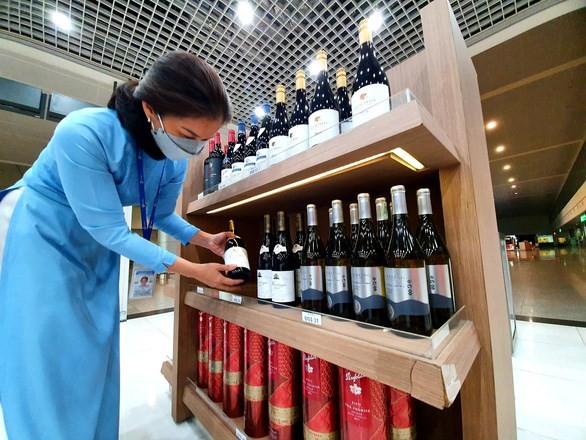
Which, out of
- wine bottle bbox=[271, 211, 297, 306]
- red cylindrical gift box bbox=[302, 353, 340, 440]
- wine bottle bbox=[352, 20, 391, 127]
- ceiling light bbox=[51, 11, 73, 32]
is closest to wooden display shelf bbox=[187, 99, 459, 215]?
wine bottle bbox=[352, 20, 391, 127]

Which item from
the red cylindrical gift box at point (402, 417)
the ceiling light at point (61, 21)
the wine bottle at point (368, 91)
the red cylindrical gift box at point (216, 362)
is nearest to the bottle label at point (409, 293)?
the red cylindrical gift box at point (402, 417)

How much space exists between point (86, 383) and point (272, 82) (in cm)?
184

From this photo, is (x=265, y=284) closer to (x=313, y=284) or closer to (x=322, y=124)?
(x=313, y=284)

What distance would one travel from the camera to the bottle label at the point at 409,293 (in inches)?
18.5

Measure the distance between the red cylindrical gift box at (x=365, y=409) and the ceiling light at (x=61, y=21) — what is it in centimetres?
207

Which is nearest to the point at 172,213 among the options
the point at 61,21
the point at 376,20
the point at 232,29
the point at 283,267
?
the point at 283,267

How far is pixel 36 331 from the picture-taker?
0.62 meters

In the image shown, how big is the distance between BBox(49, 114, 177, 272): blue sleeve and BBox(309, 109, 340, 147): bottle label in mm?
554

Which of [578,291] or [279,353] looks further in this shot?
[578,291]

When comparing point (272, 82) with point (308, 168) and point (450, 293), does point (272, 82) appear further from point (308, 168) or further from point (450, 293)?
point (450, 293)

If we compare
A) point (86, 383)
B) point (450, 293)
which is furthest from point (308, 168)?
point (86, 383)

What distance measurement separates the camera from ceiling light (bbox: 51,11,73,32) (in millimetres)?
1273

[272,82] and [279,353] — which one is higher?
[272,82]

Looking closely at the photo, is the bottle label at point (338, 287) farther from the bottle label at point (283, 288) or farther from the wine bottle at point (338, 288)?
the bottle label at point (283, 288)
